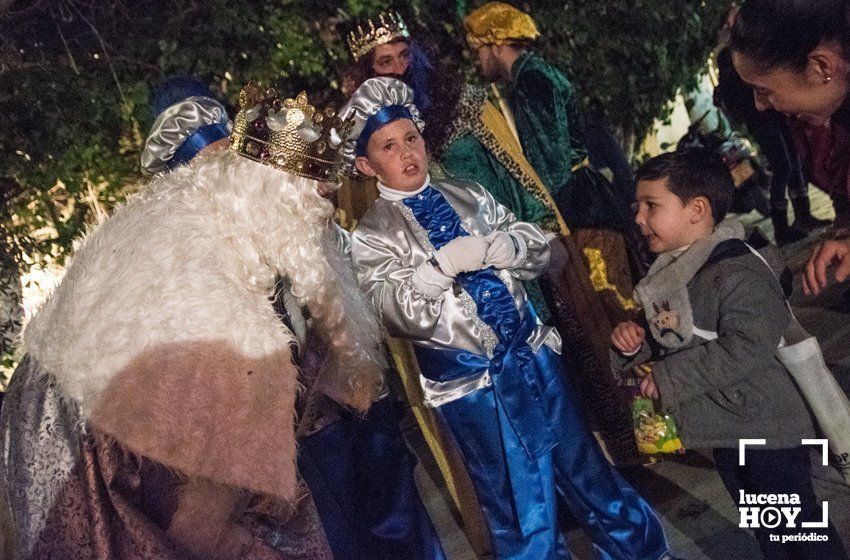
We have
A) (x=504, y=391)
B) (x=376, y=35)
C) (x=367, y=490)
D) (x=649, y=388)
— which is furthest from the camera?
(x=376, y=35)

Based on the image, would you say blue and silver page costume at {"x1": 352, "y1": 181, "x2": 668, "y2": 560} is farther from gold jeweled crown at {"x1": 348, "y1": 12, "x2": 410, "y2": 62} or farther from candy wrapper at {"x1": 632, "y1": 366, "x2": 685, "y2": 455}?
gold jeweled crown at {"x1": 348, "y1": 12, "x2": 410, "y2": 62}

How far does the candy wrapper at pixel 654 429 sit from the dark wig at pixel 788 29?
1068 mm

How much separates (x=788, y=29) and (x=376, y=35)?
191cm

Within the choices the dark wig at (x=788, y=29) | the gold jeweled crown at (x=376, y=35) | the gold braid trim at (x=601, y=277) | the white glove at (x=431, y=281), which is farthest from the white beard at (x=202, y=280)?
the gold braid trim at (x=601, y=277)

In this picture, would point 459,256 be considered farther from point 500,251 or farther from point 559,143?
point 559,143

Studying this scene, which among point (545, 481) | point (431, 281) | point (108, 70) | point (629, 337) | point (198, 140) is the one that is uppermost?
point (108, 70)

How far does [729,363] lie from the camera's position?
2.31 m

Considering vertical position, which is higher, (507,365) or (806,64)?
(806,64)

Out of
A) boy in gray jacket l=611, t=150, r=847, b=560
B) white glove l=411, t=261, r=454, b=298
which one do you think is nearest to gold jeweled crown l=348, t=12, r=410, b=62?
white glove l=411, t=261, r=454, b=298

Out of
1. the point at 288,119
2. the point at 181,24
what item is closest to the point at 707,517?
the point at 288,119

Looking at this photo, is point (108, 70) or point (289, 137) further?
point (108, 70)

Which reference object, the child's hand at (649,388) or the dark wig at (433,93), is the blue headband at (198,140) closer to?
the dark wig at (433,93)

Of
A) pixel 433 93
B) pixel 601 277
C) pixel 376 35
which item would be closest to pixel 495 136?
pixel 433 93

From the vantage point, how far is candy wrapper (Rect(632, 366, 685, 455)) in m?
2.50
